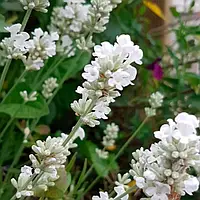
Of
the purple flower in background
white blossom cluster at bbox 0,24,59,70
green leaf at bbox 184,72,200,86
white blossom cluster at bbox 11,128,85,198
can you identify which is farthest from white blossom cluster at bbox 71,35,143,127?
the purple flower in background

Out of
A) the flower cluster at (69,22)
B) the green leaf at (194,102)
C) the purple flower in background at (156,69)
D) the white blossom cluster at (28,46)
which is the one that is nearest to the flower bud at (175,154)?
the white blossom cluster at (28,46)

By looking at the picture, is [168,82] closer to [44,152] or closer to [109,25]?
[109,25]

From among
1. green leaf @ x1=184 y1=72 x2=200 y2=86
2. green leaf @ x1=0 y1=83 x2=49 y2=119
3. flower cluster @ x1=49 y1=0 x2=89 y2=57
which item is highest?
flower cluster @ x1=49 y1=0 x2=89 y2=57

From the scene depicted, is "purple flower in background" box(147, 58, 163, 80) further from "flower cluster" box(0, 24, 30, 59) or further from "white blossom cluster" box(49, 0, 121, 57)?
"flower cluster" box(0, 24, 30, 59)

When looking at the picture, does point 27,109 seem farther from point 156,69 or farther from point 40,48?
point 156,69

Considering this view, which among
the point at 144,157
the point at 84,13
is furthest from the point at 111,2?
the point at 144,157
